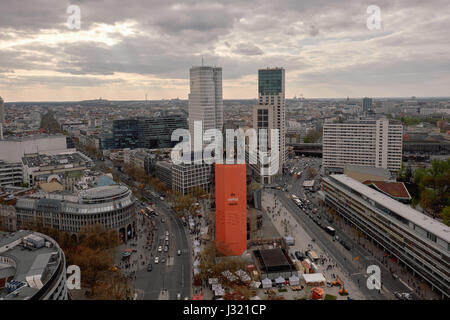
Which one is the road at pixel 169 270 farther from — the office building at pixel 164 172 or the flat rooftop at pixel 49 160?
the flat rooftop at pixel 49 160

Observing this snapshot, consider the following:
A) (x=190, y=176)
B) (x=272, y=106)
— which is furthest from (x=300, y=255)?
(x=272, y=106)

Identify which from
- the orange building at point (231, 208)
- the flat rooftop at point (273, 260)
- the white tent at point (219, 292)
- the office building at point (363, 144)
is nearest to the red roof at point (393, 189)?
the flat rooftop at point (273, 260)

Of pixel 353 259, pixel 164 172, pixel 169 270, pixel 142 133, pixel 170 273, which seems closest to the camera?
pixel 170 273

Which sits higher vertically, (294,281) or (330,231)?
(330,231)

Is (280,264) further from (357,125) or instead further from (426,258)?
(357,125)

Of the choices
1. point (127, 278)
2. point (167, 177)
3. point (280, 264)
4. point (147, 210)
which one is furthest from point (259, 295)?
point (167, 177)

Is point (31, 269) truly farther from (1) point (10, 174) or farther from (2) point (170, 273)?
(1) point (10, 174)
